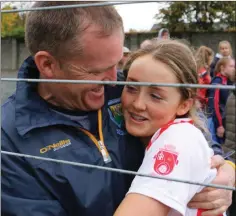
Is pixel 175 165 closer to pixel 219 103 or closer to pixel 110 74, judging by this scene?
pixel 110 74

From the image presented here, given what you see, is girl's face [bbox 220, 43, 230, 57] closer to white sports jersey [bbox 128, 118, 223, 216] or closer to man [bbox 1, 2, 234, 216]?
man [bbox 1, 2, 234, 216]

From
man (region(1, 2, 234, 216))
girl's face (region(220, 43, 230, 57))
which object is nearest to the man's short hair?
man (region(1, 2, 234, 216))

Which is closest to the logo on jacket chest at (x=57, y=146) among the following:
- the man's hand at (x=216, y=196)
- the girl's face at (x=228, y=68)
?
the man's hand at (x=216, y=196)

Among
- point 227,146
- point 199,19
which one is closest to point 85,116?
point 227,146

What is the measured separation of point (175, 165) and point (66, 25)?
1.55ft

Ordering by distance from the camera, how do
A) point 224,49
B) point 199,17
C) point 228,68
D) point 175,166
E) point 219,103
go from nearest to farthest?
1. point 175,166
2. point 228,68
3. point 219,103
4. point 224,49
5. point 199,17

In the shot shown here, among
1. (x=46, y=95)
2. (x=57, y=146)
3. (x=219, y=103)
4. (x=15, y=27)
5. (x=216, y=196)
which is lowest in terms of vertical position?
(x=219, y=103)

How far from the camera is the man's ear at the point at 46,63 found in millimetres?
1113

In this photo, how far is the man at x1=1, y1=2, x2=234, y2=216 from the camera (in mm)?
1012

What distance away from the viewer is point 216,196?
1.02m

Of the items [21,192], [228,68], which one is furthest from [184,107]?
[228,68]

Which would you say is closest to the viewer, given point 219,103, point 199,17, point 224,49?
point 219,103

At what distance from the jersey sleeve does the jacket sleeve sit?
0.81 feet

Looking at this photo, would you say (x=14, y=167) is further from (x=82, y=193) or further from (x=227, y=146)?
(x=227, y=146)
